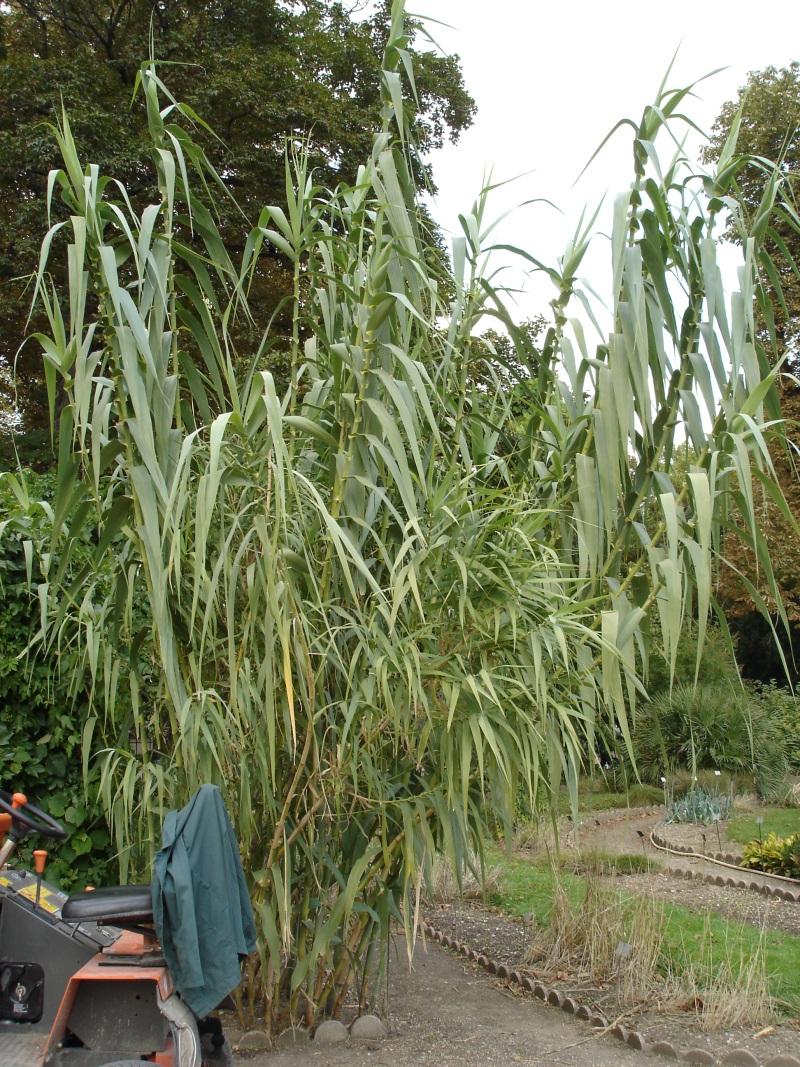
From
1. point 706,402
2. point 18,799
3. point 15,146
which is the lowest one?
point 18,799

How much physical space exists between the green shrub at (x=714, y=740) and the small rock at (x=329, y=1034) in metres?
7.05

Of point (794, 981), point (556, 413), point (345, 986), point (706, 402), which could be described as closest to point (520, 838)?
point (794, 981)

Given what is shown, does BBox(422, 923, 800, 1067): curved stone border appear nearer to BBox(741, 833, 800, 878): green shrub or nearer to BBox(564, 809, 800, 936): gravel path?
BBox(564, 809, 800, 936): gravel path

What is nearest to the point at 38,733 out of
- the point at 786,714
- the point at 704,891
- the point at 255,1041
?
the point at 255,1041

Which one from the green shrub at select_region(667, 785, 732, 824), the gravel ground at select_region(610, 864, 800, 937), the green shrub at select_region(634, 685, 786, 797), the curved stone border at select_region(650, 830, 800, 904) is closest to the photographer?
the gravel ground at select_region(610, 864, 800, 937)

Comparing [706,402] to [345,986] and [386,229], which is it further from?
[345,986]

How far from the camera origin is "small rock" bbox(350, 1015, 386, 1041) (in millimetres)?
2941

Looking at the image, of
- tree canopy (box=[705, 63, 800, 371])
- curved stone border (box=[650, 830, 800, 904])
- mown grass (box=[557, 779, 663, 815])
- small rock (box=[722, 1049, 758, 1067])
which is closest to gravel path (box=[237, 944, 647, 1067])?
small rock (box=[722, 1049, 758, 1067])

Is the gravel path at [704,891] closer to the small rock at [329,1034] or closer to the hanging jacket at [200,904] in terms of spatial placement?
the small rock at [329,1034]

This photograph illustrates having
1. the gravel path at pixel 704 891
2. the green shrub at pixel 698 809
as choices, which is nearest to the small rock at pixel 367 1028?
the gravel path at pixel 704 891

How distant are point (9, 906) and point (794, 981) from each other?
9.54 ft

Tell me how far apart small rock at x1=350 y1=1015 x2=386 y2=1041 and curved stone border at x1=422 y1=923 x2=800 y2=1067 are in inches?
11.8

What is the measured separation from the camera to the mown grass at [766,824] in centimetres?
757

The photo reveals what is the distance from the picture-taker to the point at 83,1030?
2.16 meters
